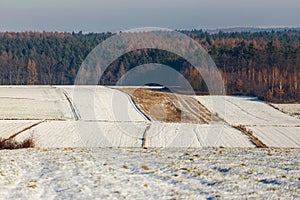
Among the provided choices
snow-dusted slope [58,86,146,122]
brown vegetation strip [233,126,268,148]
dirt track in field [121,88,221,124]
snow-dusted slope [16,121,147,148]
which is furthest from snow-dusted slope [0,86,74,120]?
brown vegetation strip [233,126,268,148]

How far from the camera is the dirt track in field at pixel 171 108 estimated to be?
4952 centimetres

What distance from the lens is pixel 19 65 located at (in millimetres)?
110062

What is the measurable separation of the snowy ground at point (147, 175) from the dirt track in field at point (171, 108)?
31.3 metres

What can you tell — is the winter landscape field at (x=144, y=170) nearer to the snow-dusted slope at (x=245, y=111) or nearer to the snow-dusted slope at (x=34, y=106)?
the snow-dusted slope at (x=34, y=106)

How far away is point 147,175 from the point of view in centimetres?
1367

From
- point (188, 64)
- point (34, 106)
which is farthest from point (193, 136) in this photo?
point (188, 64)

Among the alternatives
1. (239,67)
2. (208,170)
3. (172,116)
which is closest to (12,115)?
(172,116)

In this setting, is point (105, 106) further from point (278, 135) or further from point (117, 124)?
point (278, 135)

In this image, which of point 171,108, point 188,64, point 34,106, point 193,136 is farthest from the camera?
point 188,64

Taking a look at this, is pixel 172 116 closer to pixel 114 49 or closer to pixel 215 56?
pixel 215 56

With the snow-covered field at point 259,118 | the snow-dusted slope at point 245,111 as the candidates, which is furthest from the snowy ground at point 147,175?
the snow-dusted slope at point 245,111

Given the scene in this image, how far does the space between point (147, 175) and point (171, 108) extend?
141ft

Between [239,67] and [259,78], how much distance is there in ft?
26.4

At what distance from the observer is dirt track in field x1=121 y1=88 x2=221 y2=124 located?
1950 inches
